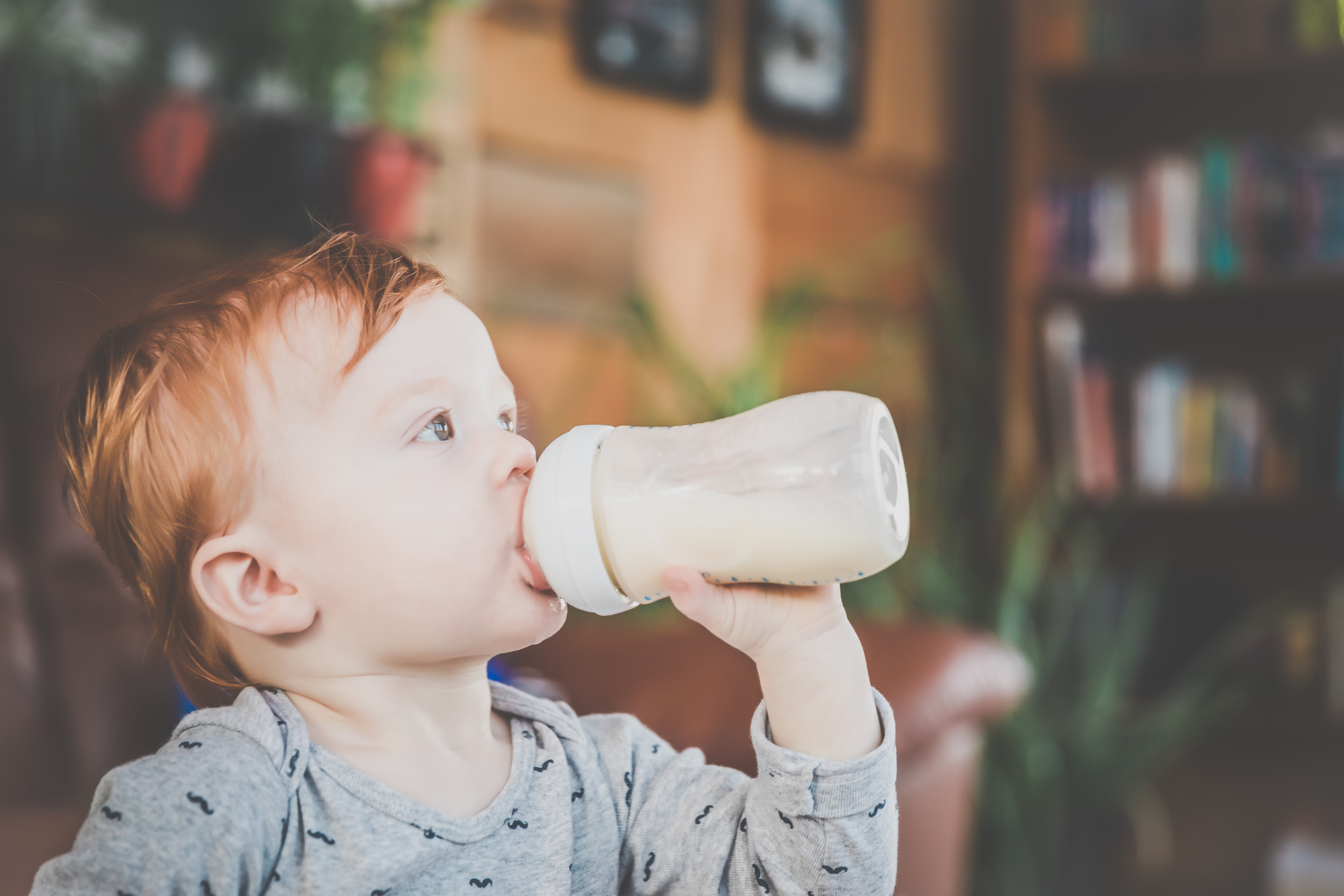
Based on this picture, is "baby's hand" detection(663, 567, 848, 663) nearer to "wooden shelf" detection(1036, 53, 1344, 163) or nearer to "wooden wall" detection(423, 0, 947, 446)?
"wooden wall" detection(423, 0, 947, 446)

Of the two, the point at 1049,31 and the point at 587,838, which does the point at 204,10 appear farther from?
Answer: the point at 1049,31

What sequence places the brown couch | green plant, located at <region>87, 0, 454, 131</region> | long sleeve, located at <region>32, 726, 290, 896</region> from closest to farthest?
long sleeve, located at <region>32, 726, 290, 896</region> < the brown couch < green plant, located at <region>87, 0, 454, 131</region>

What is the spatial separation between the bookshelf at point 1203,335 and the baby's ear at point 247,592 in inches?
81.4

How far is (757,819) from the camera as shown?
0.52 m

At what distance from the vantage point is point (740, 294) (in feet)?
7.81

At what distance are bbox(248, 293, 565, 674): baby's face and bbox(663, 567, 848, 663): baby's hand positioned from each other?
0.08 metres

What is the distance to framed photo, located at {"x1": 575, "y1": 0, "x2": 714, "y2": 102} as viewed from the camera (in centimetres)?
208

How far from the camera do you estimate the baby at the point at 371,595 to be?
498mm

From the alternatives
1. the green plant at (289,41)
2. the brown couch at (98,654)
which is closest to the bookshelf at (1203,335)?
the brown couch at (98,654)

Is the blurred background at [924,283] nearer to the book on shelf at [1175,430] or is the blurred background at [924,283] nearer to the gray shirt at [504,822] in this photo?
the book on shelf at [1175,430]

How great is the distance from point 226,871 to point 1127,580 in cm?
232

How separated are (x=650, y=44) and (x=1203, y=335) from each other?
1434 mm

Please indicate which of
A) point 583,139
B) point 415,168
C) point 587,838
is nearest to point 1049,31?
point 583,139

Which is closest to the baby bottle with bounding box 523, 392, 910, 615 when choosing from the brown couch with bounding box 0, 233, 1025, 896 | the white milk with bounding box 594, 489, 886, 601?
the white milk with bounding box 594, 489, 886, 601
